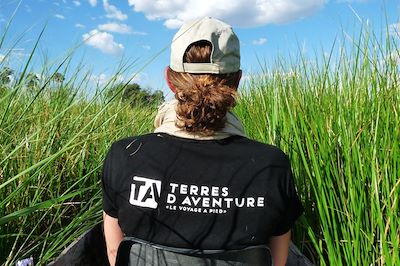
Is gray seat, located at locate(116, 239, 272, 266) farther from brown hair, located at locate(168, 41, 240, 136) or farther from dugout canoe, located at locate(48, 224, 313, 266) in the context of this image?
dugout canoe, located at locate(48, 224, 313, 266)

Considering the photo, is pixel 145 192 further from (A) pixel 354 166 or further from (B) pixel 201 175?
(A) pixel 354 166

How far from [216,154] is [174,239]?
0.24 m

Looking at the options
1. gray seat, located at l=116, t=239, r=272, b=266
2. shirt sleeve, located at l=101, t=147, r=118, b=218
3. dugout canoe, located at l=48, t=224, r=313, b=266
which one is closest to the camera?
gray seat, located at l=116, t=239, r=272, b=266

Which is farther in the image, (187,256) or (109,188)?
(109,188)

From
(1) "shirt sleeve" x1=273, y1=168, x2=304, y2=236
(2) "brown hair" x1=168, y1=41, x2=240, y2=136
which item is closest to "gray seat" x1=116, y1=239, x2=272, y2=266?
(1) "shirt sleeve" x1=273, y1=168, x2=304, y2=236

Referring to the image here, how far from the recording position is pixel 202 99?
51.1 inches

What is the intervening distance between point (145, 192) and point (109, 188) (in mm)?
146

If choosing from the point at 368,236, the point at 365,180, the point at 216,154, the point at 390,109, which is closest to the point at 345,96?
the point at 390,109

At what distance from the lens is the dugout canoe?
62.3 inches

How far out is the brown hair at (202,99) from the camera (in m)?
1.29

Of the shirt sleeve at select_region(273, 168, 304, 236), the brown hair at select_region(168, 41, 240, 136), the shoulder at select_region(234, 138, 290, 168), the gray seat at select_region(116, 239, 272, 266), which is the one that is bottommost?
the gray seat at select_region(116, 239, 272, 266)

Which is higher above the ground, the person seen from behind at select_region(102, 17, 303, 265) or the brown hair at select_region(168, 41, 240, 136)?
the brown hair at select_region(168, 41, 240, 136)

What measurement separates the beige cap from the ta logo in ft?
1.06

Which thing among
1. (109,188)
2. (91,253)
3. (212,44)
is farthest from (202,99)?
(91,253)
